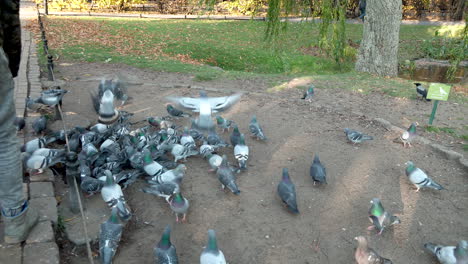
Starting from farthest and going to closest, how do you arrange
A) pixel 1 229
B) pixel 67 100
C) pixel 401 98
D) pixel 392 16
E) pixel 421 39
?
pixel 421 39, pixel 392 16, pixel 401 98, pixel 67 100, pixel 1 229

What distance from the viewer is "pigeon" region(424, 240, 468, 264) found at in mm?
3309

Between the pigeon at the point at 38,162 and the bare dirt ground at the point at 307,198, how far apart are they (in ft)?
3.05

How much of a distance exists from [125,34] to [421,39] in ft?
44.3

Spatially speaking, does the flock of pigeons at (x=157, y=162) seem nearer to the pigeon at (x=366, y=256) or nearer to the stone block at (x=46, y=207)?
the pigeon at (x=366, y=256)

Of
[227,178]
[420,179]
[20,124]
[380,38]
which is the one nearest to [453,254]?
[420,179]

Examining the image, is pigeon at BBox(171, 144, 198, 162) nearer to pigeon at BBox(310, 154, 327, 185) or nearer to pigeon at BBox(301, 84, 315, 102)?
pigeon at BBox(310, 154, 327, 185)

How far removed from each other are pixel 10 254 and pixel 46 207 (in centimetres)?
67

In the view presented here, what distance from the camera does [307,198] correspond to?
444 cm

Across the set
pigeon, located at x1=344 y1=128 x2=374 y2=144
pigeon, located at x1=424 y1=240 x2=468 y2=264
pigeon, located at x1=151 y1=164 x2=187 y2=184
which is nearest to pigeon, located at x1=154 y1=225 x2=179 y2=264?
pigeon, located at x1=151 y1=164 x2=187 y2=184

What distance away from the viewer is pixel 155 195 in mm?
4258

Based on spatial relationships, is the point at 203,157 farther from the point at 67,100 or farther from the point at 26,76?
the point at 26,76

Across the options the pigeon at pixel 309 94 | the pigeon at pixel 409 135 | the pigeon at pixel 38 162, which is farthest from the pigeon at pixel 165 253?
the pigeon at pixel 309 94

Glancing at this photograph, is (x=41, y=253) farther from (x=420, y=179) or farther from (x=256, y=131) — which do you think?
(x=420, y=179)

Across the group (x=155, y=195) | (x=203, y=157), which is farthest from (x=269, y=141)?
(x=155, y=195)
